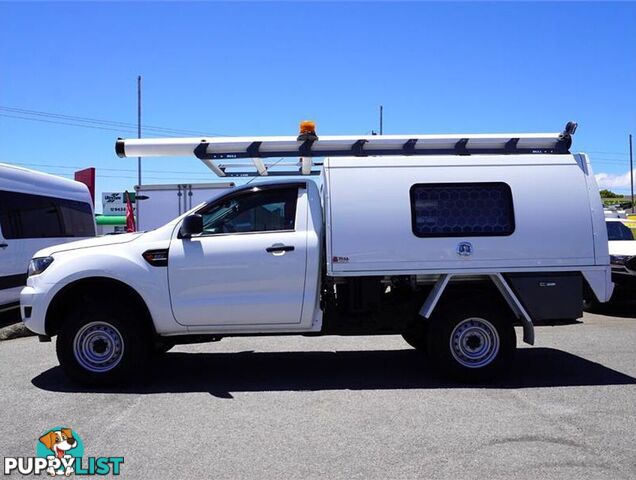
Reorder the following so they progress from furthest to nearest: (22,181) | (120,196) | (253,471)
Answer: (120,196) → (22,181) → (253,471)

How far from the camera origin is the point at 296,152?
6.44m

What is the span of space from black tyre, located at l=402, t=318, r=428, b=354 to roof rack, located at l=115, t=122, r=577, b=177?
189 centimetres

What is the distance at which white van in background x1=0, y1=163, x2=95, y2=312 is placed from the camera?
9.52 metres

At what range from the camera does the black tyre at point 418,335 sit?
6.54m

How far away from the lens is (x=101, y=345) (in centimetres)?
611

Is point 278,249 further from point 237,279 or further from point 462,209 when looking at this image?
point 462,209

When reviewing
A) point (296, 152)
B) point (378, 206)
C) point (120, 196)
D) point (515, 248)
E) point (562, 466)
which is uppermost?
point (120, 196)

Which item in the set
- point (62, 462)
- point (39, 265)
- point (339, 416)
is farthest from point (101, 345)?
point (339, 416)

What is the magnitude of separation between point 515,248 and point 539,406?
1621mm

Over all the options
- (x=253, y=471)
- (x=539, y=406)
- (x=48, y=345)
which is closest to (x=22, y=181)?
(x=48, y=345)

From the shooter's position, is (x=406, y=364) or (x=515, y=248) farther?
(x=406, y=364)

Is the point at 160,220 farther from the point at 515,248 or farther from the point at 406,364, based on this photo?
the point at 515,248

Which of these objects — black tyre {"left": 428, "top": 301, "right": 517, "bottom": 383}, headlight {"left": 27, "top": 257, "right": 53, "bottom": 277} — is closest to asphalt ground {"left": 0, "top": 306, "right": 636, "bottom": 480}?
black tyre {"left": 428, "top": 301, "right": 517, "bottom": 383}

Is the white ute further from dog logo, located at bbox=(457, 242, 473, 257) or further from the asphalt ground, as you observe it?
the asphalt ground
